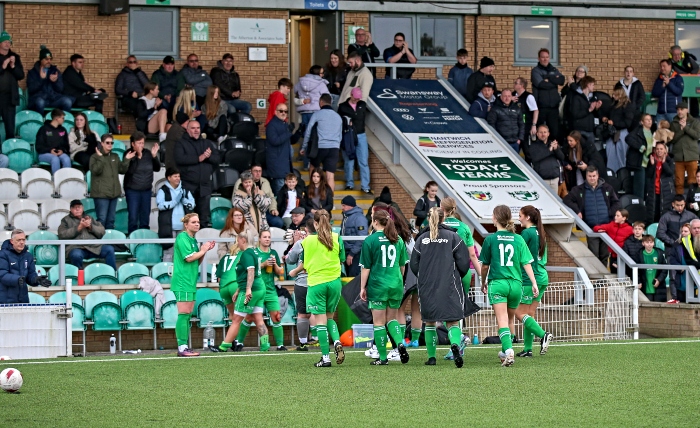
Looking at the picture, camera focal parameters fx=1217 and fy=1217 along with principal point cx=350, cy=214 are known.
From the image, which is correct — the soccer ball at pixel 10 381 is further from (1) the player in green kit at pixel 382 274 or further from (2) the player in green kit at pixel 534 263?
(2) the player in green kit at pixel 534 263

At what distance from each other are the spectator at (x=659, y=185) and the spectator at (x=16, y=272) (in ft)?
39.0

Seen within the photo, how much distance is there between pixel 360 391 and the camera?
1019 cm

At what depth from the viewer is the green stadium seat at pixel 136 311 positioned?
1670 cm

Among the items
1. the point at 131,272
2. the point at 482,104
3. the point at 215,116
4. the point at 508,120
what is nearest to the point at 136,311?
the point at 131,272

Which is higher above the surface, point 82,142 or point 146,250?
point 82,142

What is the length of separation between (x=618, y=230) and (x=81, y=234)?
28.4 feet

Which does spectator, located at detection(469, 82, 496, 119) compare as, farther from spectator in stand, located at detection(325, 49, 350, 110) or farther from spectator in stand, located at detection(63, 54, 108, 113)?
spectator in stand, located at detection(63, 54, 108, 113)

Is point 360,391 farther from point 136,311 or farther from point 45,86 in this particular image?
point 45,86

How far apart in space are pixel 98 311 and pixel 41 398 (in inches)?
264

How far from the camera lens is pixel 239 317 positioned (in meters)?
15.3

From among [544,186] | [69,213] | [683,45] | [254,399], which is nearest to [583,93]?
[544,186]

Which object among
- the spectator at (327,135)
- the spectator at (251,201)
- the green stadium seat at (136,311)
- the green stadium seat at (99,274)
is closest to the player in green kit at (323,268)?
the green stadium seat at (136,311)

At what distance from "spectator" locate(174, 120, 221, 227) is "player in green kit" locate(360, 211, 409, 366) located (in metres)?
7.16

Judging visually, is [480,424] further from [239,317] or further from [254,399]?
[239,317]
